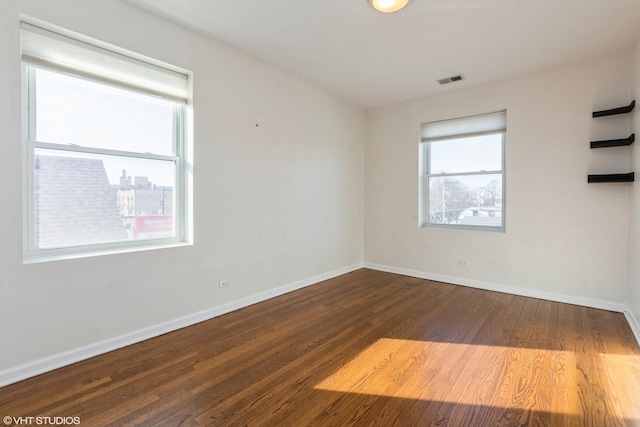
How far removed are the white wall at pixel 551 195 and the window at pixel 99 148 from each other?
3.49 metres

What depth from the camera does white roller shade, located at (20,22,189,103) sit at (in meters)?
2.10

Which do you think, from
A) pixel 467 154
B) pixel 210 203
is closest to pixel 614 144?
pixel 467 154

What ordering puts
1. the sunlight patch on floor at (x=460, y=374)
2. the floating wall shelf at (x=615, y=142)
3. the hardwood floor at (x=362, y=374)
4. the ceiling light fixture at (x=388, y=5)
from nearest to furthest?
the hardwood floor at (x=362, y=374)
the sunlight patch on floor at (x=460, y=374)
the ceiling light fixture at (x=388, y=5)
the floating wall shelf at (x=615, y=142)

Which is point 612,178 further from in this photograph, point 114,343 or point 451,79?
point 114,343

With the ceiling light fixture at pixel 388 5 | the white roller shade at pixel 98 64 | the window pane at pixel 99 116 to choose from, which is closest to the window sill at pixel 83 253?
the window pane at pixel 99 116

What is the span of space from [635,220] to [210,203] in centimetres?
425

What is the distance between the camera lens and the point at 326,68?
3.68 metres

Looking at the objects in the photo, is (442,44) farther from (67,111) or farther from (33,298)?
(33,298)

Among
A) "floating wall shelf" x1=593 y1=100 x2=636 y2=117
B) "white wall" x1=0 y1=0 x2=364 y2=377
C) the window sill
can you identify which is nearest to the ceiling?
"white wall" x1=0 y1=0 x2=364 y2=377

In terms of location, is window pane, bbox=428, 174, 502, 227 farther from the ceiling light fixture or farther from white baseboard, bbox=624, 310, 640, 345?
the ceiling light fixture

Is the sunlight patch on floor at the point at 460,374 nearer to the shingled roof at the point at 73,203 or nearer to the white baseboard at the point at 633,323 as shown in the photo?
the white baseboard at the point at 633,323

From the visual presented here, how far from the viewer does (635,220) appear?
2.97m

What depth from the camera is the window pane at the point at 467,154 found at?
411cm

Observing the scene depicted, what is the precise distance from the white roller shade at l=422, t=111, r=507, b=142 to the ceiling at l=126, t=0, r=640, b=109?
531 millimetres
